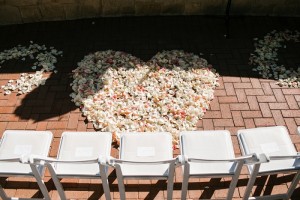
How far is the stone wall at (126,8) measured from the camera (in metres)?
6.66

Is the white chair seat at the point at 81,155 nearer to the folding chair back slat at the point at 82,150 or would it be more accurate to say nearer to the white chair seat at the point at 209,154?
the folding chair back slat at the point at 82,150

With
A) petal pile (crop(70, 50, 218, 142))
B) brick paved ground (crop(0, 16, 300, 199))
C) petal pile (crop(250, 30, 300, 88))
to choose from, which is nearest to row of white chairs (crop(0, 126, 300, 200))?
brick paved ground (crop(0, 16, 300, 199))

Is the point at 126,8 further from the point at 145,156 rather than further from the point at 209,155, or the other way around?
the point at 209,155

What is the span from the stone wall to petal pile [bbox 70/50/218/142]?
134 centimetres

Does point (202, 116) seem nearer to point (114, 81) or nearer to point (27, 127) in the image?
point (114, 81)

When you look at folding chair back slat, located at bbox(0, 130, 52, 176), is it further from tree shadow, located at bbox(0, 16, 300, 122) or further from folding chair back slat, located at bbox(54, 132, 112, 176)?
tree shadow, located at bbox(0, 16, 300, 122)

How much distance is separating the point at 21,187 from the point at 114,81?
218 centimetres

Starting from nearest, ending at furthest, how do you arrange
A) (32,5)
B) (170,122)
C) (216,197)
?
(216,197)
(170,122)
(32,5)

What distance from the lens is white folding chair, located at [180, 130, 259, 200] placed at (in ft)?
11.0

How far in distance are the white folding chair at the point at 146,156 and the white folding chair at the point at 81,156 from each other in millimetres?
184

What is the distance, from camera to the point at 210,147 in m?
3.65

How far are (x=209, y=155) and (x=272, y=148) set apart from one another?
743 millimetres

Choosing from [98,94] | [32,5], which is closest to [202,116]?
[98,94]

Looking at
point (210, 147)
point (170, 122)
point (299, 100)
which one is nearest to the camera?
point (210, 147)
